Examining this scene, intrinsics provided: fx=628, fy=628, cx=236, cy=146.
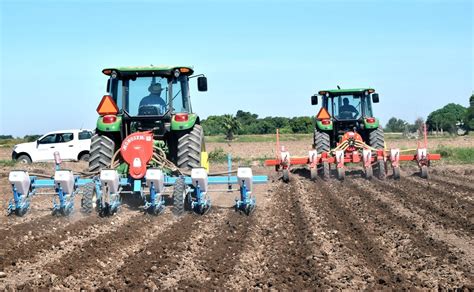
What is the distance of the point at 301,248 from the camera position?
640cm

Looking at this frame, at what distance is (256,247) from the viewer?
6.54m

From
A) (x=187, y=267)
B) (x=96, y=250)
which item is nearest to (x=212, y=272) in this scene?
(x=187, y=267)

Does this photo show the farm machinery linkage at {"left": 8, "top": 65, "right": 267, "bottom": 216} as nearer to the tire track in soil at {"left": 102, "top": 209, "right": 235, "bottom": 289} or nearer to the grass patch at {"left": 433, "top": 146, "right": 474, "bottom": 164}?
the tire track in soil at {"left": 102, "top": 209, "right": 235, "bottom": 289}

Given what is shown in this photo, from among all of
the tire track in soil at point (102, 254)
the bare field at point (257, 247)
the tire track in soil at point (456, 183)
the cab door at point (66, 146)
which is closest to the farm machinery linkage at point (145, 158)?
the bare field at point (257, 247)

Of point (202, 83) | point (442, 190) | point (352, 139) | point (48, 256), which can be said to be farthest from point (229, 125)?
point (48, 256)

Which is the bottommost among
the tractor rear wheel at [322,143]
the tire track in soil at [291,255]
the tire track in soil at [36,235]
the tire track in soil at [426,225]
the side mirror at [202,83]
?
the tire track in soil at [426,225]

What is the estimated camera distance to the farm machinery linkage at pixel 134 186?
8602 mm

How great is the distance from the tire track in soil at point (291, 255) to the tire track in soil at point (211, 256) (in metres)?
0.34

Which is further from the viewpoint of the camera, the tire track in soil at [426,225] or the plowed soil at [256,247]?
the tire track in soil at [426,225]

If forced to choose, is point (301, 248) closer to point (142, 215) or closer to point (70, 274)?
point (70, 274)

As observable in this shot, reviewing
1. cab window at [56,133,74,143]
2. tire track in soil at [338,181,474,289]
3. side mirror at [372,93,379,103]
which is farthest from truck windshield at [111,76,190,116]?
cab window at [56,133,74,143]

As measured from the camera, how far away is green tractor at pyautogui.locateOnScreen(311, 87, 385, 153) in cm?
1546

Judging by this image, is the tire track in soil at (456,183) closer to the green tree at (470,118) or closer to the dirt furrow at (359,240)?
the dirt furrow at (359,240)

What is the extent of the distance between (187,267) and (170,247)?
826mm
